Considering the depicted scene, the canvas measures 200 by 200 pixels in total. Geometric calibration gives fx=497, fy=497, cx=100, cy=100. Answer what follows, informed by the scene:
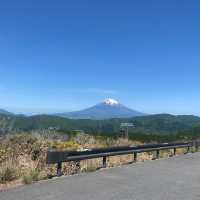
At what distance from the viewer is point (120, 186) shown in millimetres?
11844

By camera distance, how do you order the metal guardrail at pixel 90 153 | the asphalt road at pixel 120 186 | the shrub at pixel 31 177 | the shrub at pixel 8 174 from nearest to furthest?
1. the asphalt road at pixel 120 186
2. the shrub at pixel 31 177
3. the shrub at pixel 8 174
4. the metal guardrail at pixel 90 153

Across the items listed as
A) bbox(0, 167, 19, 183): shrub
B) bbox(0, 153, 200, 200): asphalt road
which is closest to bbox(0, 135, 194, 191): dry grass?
bbox(0, 167, 19, 183): shrub

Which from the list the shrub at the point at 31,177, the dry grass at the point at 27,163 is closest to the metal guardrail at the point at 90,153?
the dry grass at the point at 27,163

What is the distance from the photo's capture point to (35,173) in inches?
496

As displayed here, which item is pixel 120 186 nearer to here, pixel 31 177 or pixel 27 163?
pixel 31 177

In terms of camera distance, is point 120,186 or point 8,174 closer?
point 120,186

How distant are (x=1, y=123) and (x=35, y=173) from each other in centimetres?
506

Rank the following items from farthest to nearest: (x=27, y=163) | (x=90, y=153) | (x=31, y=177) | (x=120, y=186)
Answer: (x=90, y=153) → (x=27, y=163) → (x=31, y=177) → (x=120, y=186)

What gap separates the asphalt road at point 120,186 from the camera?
1023cm

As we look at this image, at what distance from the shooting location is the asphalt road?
10.2 metres

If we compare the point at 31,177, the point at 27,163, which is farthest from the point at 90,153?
the point at 31,177

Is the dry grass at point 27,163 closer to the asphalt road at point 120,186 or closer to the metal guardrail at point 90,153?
the metal guardrail at point 90,153

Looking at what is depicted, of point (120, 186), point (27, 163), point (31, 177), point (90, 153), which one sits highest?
point (90, 153)

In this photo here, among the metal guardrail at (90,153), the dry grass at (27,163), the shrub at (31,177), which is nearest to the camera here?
the shrub at (31,177)
